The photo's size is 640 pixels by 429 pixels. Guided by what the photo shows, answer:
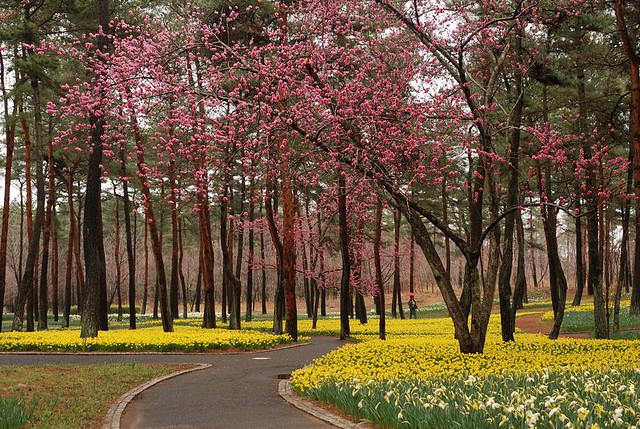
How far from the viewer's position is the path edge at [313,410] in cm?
758

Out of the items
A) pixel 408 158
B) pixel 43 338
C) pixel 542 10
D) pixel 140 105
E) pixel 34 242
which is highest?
pixel 542 10

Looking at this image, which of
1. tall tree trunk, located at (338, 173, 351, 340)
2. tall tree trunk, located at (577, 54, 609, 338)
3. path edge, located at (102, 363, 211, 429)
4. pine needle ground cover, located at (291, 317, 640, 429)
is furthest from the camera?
tall tree trunk, located at (338, 173, 351, 340)

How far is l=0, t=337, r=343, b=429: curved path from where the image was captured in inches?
324

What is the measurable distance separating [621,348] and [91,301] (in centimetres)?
1660

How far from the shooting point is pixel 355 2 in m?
14.1

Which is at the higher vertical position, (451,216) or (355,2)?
(355,2)

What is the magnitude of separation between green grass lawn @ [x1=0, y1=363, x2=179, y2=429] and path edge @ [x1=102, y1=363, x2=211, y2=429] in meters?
0.15

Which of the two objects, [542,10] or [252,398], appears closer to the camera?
[252,398]

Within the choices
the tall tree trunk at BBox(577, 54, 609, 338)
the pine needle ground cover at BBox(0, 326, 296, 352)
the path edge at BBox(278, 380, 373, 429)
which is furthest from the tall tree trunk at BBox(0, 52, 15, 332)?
the tall tree trunk at BBox(577, 54, 609, 338)

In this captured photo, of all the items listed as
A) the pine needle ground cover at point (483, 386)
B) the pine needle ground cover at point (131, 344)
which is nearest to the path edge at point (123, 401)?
the pine needle ground cover at point (483, 386)

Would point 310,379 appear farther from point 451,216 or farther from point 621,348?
point 451,216

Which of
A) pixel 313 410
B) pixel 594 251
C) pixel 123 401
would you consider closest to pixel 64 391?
pixel 123 401

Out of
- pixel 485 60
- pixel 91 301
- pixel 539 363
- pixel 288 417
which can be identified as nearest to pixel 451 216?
pixel 485 60

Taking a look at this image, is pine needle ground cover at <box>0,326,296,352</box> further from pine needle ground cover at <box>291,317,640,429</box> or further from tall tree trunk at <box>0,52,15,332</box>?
tall tree trunk at <box>0,52,15,332</box>
